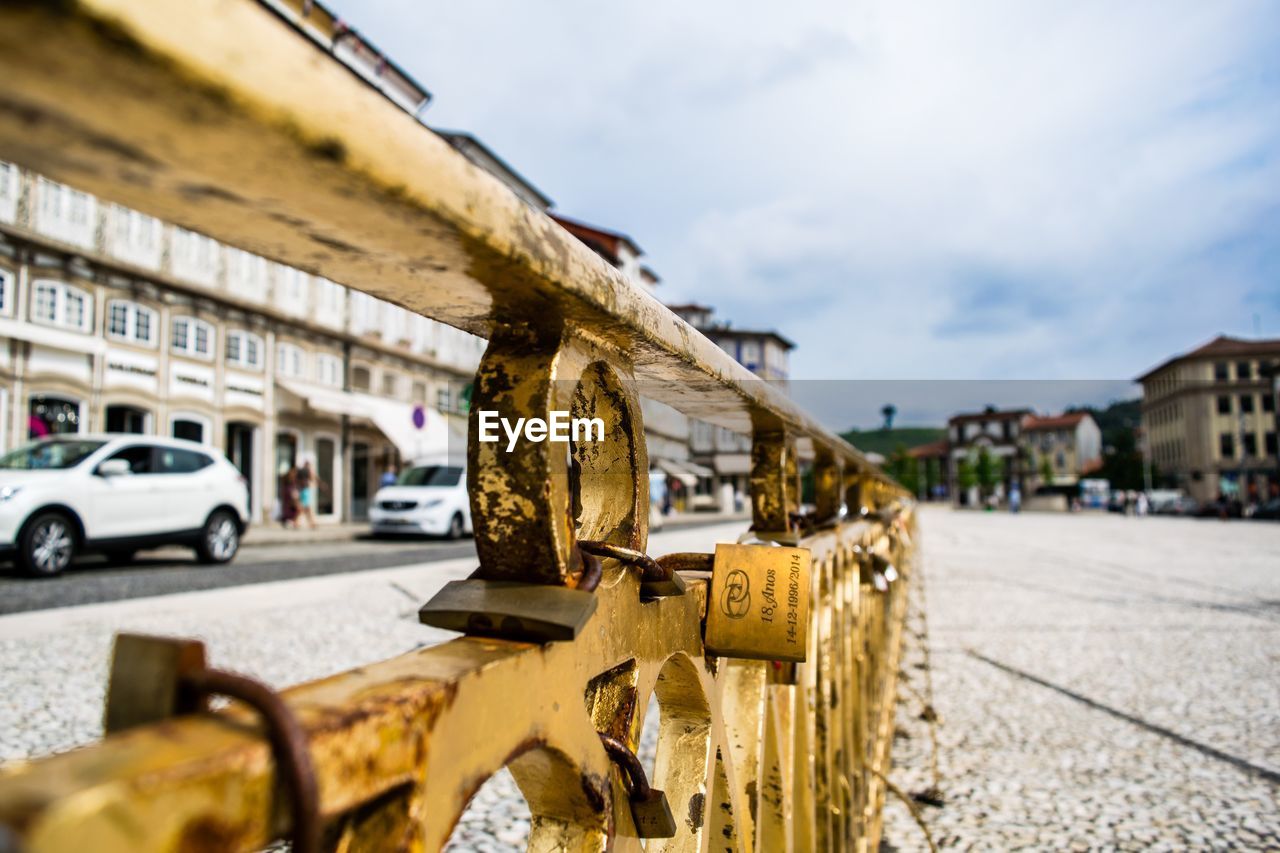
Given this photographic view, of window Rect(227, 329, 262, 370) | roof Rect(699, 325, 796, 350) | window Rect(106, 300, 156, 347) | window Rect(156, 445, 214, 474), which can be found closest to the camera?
window Rect(156, 445, 214, 474)

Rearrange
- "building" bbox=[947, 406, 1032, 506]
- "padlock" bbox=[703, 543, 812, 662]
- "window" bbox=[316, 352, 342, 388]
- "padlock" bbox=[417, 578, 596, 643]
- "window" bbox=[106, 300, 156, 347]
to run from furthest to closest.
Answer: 1. "building" bbox=[947, 406, 1032, 506]
2. "window" bbox=[316, 352, 342, 388]
3. "window" bbox=[106, 300, 156, 347]
4. "padlock" bbox=[703, 543, 812, 662]
5. "padlock" bbox=[417, 578, 596, 643]

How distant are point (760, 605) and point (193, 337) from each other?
69.2 ft

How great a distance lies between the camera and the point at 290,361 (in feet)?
69.5

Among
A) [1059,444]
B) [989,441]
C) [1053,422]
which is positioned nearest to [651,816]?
[989,441]

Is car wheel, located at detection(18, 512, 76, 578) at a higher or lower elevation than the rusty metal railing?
lower

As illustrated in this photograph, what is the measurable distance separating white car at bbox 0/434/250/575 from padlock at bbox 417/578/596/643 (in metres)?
9.62

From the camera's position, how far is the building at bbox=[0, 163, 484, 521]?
15.7 meters

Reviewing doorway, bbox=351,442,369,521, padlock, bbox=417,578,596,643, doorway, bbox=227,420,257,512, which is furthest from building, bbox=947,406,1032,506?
padlock, bbox=417,578,596,643

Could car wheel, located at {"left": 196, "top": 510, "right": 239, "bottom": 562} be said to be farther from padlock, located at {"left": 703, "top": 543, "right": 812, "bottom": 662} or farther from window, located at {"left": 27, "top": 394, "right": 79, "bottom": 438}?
padlock, located at {"left": 703, "top": 543, "right": 812, "bottom": 662}

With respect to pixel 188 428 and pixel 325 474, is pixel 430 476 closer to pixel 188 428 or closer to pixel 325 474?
pixel 188 428

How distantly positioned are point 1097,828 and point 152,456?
33.7 ft

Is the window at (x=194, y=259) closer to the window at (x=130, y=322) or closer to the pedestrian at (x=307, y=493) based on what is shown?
the window at (x=130, y=322)

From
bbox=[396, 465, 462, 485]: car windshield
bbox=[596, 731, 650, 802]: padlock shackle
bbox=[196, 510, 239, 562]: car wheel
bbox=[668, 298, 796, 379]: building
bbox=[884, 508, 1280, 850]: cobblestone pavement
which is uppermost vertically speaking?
bbox=[668, 298, 796, 379]: building

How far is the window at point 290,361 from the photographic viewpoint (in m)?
20.8
